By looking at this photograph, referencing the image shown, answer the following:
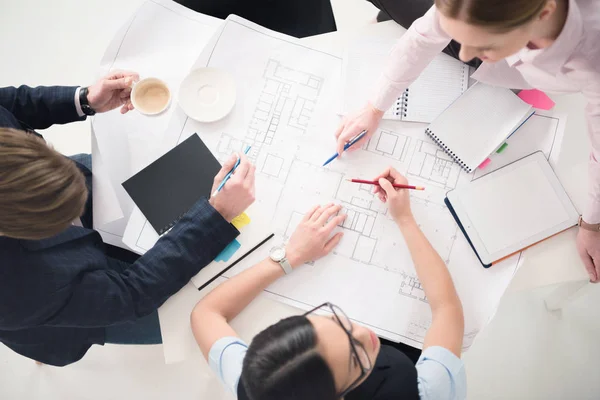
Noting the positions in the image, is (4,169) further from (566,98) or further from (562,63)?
(566,98)

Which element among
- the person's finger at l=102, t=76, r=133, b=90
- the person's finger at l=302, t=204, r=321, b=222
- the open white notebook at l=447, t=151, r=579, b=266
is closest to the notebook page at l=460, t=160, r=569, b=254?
the open white notebook at l=447, t=151, r=579, b=266

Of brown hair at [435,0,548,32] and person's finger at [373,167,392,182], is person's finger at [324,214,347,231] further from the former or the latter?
brown hair at [435,0,548,32]

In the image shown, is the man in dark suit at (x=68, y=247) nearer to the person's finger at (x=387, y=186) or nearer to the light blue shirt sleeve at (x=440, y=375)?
the person's finger at (x=387, y=186)

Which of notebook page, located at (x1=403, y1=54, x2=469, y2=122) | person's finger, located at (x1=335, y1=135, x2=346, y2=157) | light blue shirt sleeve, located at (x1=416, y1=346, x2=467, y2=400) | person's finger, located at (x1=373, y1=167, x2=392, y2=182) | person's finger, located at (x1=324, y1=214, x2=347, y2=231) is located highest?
notebook page, located at (x1=403, y1=54, x2=469, y2=122)

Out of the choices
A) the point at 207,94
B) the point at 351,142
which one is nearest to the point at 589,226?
the point at 351,142

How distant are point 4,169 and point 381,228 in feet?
2.63

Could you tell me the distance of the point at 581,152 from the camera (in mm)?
1117

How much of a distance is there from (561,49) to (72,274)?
1074 mm

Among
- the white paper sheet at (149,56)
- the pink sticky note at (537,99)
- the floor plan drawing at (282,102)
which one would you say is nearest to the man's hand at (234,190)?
the floor plan drawing at (282,102)

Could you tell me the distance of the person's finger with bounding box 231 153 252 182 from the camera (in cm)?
103

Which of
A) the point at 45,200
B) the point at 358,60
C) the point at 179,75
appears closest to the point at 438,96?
the point at 358,60

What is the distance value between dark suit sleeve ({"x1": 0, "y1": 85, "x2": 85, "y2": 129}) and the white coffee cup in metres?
0.21

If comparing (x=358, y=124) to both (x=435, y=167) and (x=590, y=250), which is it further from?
(x=590, y=250)

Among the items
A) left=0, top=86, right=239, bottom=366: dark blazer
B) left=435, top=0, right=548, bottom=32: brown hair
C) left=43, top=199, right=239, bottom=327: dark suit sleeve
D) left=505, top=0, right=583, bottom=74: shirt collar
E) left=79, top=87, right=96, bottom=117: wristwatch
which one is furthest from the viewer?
left=79, top=87, right=96, bottom=117: wristwatch
